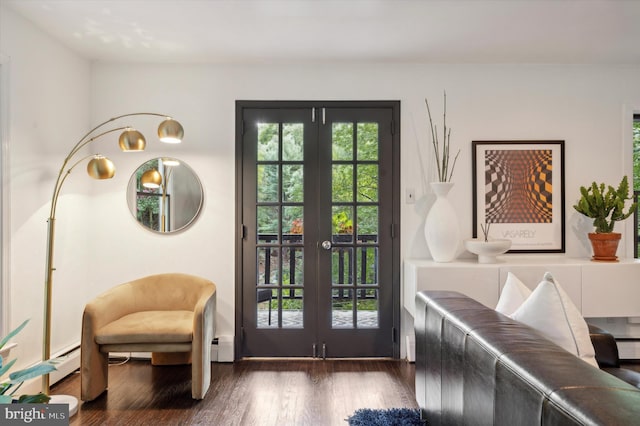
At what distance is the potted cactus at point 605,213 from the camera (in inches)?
124

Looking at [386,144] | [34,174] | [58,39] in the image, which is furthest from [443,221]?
[58,39]

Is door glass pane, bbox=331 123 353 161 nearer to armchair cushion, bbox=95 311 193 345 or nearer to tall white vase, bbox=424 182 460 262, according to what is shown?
tall white vase, bbox=424 182 460 262

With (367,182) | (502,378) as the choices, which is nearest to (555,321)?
(502,378)

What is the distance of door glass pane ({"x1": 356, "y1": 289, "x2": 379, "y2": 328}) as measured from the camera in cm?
346

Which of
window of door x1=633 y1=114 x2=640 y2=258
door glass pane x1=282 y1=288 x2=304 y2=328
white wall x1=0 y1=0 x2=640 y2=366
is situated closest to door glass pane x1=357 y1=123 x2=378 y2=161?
white wall x1=0 y1=0 x2=640 y2=366

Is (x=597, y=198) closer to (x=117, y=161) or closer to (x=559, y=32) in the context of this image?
(x=559, y=32)

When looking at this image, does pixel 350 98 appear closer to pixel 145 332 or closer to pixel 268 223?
pixel 268 223

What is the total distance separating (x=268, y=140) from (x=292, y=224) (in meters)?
0.73

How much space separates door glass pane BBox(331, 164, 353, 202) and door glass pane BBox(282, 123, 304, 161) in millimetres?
317

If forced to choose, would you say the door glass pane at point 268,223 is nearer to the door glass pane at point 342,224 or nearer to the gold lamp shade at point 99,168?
the door glass pane at point 342,224

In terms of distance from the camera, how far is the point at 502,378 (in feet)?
3.85

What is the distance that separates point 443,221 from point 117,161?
2.69 meters

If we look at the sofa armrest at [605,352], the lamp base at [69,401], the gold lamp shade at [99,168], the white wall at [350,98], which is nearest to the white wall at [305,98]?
the white wall at [350,98]

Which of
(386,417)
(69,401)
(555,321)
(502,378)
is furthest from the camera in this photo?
(69,401)
